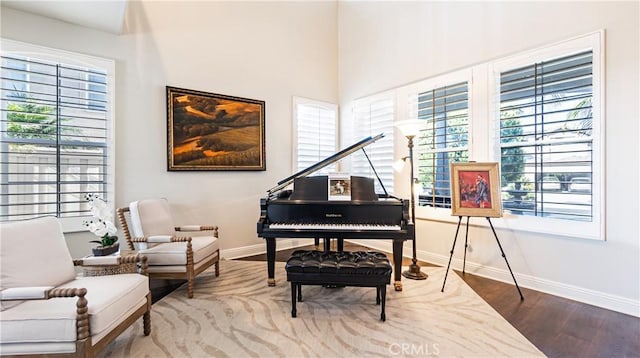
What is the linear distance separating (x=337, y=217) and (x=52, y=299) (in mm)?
2335

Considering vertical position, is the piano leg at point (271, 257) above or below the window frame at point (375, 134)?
below

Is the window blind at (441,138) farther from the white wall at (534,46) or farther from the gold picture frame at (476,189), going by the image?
the gold picture frame at (476,189)

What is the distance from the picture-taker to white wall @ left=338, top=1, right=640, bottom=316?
2.71 m

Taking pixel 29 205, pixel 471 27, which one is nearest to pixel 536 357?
pixel 471 27

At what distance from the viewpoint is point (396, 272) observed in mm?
3262

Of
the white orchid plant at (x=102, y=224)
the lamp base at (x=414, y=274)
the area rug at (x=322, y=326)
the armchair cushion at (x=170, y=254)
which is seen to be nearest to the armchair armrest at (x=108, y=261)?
the white orchid plant at (x=102, y=224)

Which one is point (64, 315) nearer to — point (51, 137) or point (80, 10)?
point (51, 137)

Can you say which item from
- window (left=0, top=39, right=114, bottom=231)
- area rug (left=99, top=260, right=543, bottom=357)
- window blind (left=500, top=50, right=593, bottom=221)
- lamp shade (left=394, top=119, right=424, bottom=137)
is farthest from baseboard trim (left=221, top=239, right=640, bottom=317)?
window (left=0, top=39, right=114, bottom=231)

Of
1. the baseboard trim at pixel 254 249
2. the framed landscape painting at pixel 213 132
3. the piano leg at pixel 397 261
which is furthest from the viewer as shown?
the baseboard trim at pixel 254 249

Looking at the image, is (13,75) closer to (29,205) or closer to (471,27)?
(29,205)

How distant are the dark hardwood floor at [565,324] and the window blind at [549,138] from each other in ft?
2.88

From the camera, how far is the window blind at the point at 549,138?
2975mm

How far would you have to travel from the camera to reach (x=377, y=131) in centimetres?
507

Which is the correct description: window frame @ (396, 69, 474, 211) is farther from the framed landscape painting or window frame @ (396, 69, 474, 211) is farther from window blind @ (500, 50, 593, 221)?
the framed landscape painting
